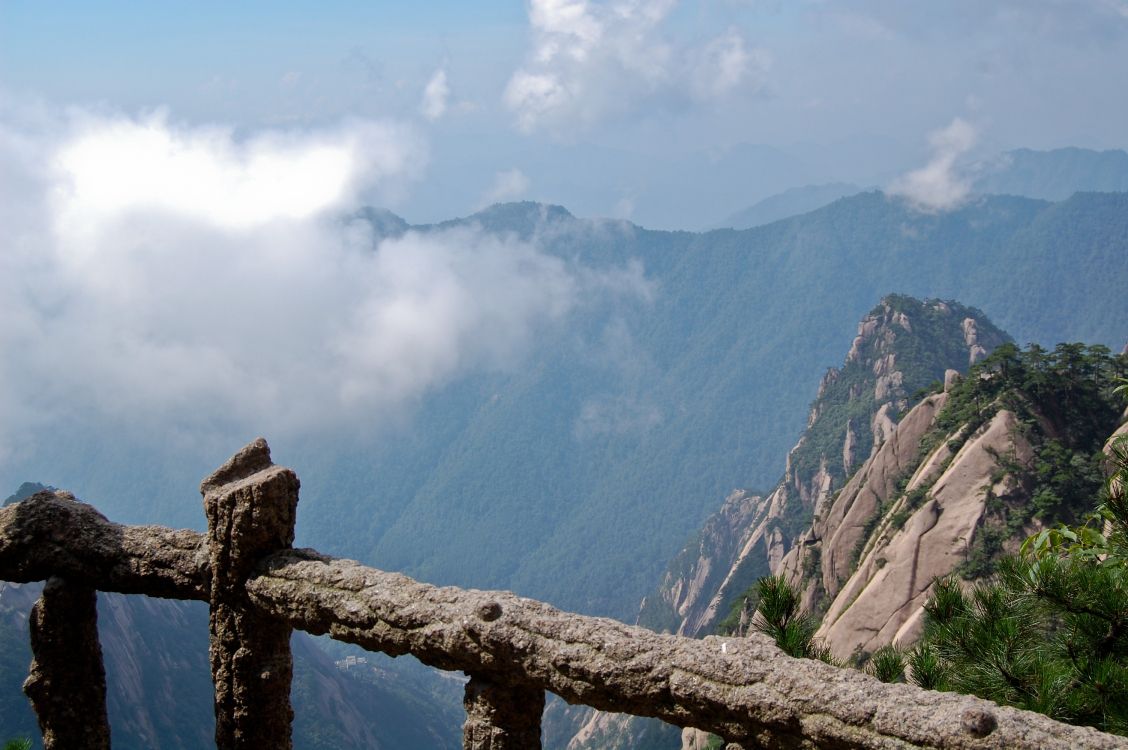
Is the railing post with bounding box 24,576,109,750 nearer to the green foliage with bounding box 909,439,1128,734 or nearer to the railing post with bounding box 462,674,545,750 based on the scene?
the railing post with bounding box 462,674,545,750

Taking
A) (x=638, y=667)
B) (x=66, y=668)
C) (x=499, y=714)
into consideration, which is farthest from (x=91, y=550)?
(x=638, y=667)

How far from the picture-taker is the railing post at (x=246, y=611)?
9.15 meters

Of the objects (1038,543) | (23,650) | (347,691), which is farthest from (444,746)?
(1038,543)

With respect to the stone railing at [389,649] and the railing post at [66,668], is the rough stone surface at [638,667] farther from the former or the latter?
the railing post at [66,668]

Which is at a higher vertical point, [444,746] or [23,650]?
[23,650]

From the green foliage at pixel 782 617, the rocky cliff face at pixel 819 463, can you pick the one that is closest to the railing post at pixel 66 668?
the green foliage at pixel 782 617

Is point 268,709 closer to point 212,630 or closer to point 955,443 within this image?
point 212,630

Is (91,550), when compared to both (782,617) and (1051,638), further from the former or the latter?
(1051,638)

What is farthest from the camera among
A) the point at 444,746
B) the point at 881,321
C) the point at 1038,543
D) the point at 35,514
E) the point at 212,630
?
the point at 881,321

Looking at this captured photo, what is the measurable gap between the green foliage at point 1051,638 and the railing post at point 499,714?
176 inches

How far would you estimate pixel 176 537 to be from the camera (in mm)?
9922

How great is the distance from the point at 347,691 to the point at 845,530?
5501 centimetres

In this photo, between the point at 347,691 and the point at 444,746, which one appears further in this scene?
the point at 444,746

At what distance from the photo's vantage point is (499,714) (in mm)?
8172
